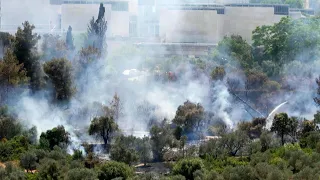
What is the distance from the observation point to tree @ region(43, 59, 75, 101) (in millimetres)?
28891

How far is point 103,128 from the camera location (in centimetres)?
2481

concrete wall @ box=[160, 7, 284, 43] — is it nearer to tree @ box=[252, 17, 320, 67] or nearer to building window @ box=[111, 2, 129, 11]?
building window @ box=[111, 2, 129, 11]

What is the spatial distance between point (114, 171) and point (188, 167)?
6.11 ft

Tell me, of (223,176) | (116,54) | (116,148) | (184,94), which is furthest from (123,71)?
(223,176)

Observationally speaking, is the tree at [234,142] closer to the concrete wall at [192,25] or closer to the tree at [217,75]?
the tree at [217,75]

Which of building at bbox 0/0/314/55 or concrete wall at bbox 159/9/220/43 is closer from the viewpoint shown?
building at bbox 0/0/314/55

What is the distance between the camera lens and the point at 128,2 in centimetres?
4959

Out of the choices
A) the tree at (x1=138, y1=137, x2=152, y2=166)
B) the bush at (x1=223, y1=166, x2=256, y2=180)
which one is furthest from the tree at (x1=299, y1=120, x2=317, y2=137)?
the bush at (x1=223, y1=166, x2=256, y2=180)

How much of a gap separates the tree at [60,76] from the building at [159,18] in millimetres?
15993

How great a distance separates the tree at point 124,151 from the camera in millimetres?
22219

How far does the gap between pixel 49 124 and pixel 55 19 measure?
1011 inches

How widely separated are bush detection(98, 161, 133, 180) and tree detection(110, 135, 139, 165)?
1566mm

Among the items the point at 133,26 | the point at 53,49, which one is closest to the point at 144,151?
the point at 53,49

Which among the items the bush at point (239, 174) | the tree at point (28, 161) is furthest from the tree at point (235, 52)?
the bush at point (239, 174)
